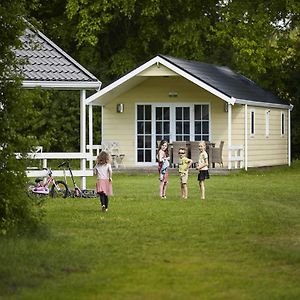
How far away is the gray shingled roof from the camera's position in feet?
71.6

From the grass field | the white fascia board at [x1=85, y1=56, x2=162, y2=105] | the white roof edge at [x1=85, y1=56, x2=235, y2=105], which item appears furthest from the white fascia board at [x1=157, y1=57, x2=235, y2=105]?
the grass field

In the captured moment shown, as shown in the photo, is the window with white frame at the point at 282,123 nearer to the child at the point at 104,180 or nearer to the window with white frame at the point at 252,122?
the window with white frame at the point at 252,122

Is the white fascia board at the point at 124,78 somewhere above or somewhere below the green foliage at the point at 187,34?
below

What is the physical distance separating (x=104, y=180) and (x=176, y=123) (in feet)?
56.8

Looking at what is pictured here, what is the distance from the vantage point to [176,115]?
35.6m

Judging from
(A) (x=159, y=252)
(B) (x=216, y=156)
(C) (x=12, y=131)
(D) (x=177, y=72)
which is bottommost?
(A) (x=159, y=252)

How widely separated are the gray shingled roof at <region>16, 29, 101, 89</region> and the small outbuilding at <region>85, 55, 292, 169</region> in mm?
10990

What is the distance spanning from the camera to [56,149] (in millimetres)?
41125

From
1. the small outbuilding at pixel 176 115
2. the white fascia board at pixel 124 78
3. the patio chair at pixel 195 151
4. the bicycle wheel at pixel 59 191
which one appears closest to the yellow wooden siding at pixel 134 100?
the small outbuilding at pixel 176 115

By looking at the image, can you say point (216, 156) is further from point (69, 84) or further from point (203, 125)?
point (69, 84)

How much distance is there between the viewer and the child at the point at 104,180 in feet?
59.7

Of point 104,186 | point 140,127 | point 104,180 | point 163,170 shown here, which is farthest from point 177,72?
point 104,186

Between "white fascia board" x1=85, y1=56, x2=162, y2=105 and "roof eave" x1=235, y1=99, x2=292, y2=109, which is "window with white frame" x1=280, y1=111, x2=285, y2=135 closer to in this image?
"roof eave" x1=235, y1=99, x2=292, y2=109

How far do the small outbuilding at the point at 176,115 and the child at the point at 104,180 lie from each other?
1549 centimetres
